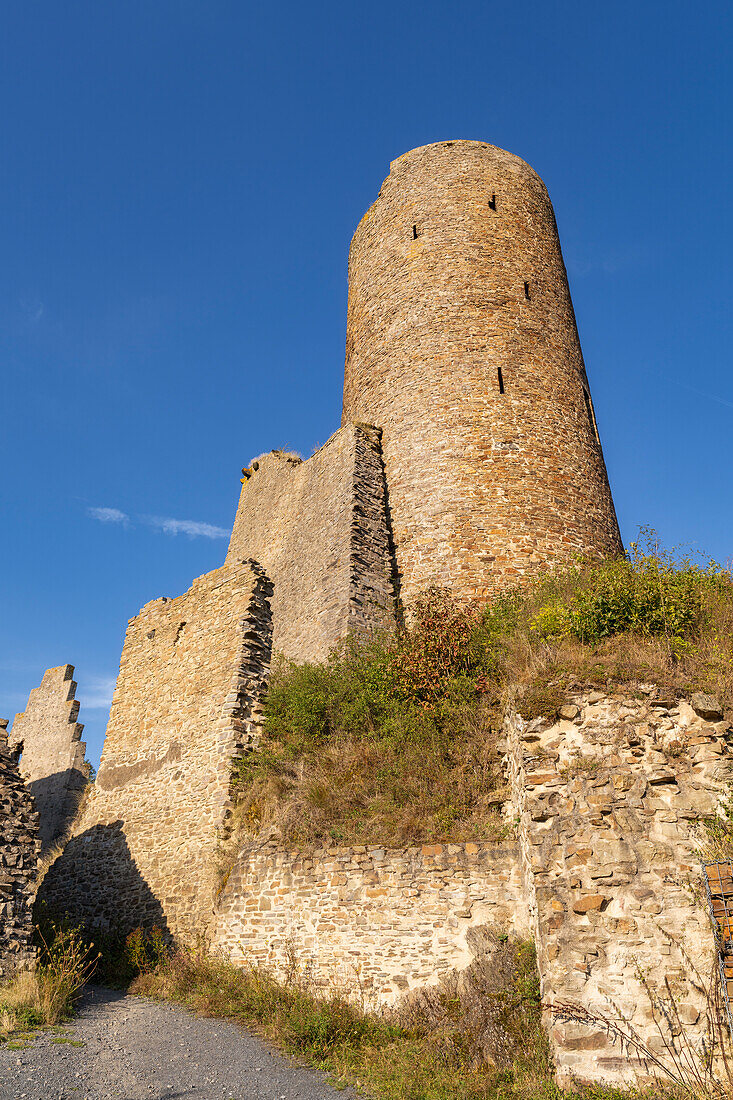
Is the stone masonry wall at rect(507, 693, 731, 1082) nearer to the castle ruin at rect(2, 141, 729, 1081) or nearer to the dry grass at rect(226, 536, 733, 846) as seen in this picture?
the castle ruin at rect(2, 141, 729, 1081)

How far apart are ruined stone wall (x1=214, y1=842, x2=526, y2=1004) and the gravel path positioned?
1017mm

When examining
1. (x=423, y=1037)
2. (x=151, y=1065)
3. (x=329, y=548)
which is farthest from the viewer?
(x=329, y=548)

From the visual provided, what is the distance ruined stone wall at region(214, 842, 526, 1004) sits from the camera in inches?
271

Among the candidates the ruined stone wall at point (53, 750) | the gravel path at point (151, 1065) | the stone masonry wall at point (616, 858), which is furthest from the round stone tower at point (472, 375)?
the ruined stone wall at point (53, 750)

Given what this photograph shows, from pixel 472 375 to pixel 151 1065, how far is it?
39.5ft

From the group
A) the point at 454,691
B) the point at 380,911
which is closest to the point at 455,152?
the point at 454,691

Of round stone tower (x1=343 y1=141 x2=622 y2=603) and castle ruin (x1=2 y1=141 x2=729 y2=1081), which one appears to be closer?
castle ruin (x1=2 y1=141 x2=729 y2=1081)

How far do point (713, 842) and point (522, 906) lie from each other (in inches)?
76.5

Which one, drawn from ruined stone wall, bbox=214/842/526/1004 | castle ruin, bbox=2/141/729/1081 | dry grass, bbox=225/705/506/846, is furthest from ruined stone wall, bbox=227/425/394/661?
ruined stone wall, bbox=214/842/526/1004

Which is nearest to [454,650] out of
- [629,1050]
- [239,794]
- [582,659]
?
[582,659]

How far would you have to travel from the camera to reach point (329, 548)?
13008 mm

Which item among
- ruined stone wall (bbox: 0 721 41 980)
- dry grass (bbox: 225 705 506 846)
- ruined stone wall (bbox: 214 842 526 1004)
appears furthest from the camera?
dry grass (bbox: 225 705 506 846)

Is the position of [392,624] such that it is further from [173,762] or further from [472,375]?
[472,375]

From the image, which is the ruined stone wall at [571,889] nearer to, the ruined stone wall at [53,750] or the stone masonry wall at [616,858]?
the stone masonry wall at [616,858]
